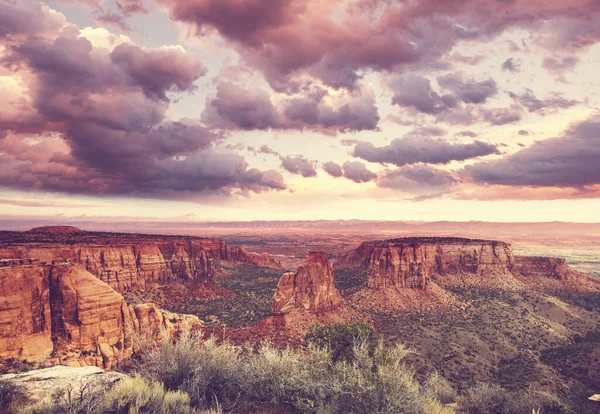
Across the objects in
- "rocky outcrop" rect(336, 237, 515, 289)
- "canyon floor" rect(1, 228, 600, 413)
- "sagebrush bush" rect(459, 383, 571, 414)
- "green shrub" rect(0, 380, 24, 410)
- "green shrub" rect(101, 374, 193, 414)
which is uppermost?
"green shrub" rect(0, 380, 24, 410)

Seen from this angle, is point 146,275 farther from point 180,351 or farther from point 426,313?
point 180,351

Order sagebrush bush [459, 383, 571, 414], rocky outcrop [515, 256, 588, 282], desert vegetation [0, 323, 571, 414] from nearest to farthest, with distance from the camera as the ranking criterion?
desert vegetation [0, 323, 571, 414] → sagebrush bush [459, 383, 571, 414] → rocky outcrop [515, 256, 588, 282]

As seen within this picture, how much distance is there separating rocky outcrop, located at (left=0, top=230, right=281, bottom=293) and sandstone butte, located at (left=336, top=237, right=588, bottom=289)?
41560 mm

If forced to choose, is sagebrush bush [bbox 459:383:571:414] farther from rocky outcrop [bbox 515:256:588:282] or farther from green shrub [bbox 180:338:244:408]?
rocky outcrop [bbox 515:256:588:282]

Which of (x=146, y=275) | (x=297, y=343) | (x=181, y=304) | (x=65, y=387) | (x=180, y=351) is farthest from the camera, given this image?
(x=146, y=275)

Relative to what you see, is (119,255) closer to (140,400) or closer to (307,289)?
(307,289)

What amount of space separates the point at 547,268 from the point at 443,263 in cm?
3330

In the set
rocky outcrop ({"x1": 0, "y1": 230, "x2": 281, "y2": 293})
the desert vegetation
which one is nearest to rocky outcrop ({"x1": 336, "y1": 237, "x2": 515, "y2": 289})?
rocky outcrop ({"x1": 0, "y1": 230, "x2": 281, "y2": 293})

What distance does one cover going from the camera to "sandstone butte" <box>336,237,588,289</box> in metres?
67.0

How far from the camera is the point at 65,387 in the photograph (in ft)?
39.1

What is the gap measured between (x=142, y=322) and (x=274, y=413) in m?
18.5

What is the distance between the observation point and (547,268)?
294 feet

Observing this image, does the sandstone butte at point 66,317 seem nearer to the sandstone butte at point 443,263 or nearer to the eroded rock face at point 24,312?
the eroded rock face at point 24,312

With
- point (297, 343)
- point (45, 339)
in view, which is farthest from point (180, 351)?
point (297, 343)
